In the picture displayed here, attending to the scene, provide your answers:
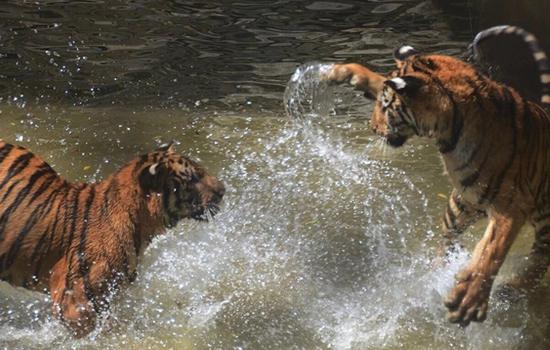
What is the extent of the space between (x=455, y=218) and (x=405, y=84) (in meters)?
0.85

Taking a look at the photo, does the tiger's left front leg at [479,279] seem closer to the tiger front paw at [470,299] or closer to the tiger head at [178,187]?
the tiger front paw at [470,299]

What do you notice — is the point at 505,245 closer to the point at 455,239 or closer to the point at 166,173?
the point at 455,239

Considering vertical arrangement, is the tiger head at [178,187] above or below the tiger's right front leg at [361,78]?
below

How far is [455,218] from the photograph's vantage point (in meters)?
3.80

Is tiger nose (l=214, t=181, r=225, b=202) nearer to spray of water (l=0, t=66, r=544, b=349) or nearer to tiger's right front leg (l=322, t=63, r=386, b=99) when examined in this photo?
spray of water (l=0, t=66, r=544, b=349)

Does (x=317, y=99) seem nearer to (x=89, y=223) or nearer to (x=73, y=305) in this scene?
(x=89, y=223)

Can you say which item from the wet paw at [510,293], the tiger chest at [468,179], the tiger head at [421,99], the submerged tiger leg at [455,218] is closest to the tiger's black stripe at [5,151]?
the tiger head at [421,99]

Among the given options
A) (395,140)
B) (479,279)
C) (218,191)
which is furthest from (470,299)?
(218,191)

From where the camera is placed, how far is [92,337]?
332 centimetres

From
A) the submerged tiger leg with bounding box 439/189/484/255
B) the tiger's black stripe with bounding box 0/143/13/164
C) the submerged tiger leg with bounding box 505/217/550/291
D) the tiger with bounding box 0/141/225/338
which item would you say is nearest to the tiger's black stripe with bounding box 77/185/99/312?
the tiger with bounding box 0/141/225/338

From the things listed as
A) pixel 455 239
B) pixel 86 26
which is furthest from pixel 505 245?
pixel 86 26

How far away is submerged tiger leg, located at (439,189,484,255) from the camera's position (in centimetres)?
372

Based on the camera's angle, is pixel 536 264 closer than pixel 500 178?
No

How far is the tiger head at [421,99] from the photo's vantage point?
128 inches
